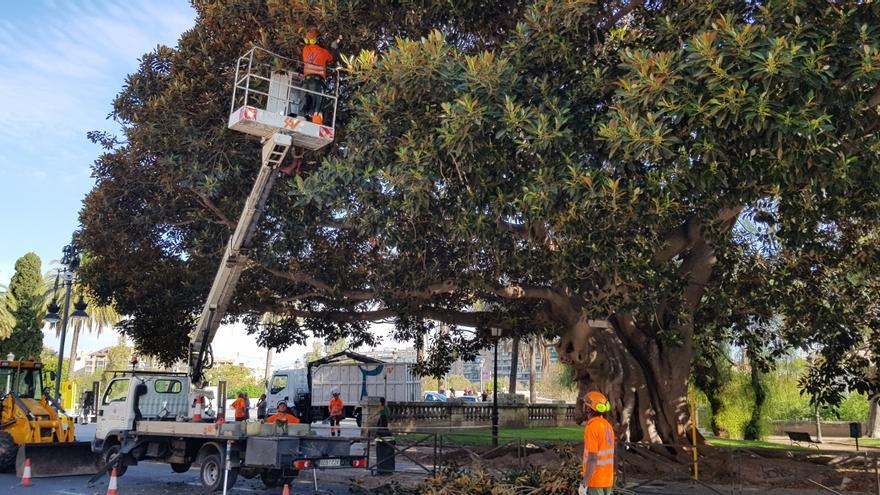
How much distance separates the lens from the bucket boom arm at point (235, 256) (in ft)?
40.0

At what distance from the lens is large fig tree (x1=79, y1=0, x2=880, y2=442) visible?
872 centimetres

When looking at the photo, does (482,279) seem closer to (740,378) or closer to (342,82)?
(342,82)

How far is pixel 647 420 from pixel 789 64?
31.7 ft

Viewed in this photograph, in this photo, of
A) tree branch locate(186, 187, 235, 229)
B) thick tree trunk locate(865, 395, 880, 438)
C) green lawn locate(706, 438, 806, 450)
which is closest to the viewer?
tree branch locate(186, 187, 235, 229)

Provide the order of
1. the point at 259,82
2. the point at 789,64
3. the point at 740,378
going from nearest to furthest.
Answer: the point at 789,64 < the point at 259,82 < the point at 740,378

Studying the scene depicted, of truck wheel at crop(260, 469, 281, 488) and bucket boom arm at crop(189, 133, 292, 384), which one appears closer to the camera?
bucket boom arm at crop(189, 133, 292, 384)

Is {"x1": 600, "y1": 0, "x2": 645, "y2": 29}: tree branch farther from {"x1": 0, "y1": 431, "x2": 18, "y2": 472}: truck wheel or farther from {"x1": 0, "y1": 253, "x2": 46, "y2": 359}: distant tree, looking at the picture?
{"x1": 0, "y1": 253, "x2": 46, "y2": 359}: distant tree

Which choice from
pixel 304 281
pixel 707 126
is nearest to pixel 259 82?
pixel 304 281

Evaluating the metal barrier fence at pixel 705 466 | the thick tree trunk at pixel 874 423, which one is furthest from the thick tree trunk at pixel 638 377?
the thick tree trunk at pixel 874 423

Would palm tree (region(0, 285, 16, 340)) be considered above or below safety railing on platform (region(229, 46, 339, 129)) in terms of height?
below

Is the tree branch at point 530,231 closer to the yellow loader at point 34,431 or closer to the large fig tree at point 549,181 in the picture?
the large fig tree at point 549,181

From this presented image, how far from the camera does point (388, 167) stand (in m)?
10.7

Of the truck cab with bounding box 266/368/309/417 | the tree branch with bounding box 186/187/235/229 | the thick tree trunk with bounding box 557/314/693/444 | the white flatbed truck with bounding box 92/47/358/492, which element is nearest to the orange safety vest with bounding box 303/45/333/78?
the white flatbed truck with bounding box 92/47/358/492

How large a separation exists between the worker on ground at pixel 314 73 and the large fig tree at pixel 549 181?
44 cm
